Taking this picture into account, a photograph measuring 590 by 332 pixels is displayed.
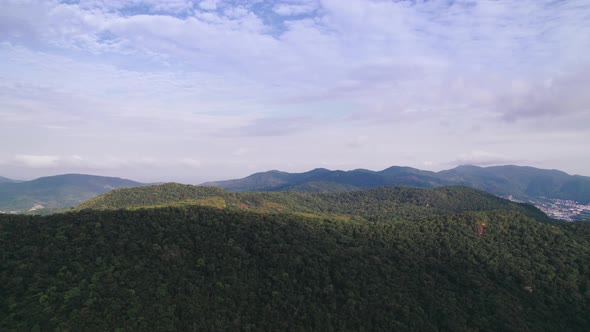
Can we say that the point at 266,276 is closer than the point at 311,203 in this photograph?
Yes

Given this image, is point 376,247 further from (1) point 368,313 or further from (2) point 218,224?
(2) point 218,224

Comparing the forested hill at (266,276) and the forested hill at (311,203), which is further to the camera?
the forested hill at (311,203)

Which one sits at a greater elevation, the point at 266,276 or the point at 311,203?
the point at 311,203

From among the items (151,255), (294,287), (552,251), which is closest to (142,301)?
(151,255)
